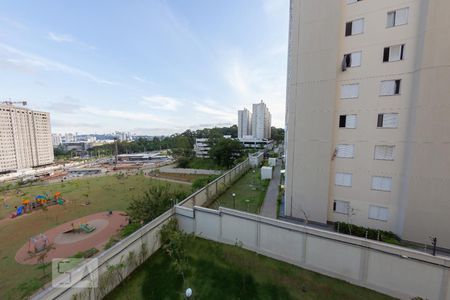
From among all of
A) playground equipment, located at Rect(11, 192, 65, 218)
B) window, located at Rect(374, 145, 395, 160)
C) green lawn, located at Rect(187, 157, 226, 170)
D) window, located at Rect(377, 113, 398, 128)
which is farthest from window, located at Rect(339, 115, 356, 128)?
playground equipment, located at Rect(11, 192, 65, 218)

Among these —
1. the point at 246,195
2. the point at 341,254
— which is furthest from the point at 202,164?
the point at 341,254

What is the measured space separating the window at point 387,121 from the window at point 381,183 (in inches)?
142

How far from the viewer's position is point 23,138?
6494 centimetres

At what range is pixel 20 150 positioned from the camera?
63469 mm

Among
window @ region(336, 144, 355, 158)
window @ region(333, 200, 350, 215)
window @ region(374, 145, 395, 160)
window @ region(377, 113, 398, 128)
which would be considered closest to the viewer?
window @ region(377, 113, 398, 128)

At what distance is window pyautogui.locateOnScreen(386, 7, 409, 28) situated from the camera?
11.1m

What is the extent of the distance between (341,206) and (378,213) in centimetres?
224

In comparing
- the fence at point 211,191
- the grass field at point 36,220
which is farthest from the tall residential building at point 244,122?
the fence at point 211,191

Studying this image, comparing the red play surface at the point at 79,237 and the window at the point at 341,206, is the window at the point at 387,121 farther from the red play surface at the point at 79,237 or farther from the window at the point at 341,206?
the red play surface at the point at 79,237

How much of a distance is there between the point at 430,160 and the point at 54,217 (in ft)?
115

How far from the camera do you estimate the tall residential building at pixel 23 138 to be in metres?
59.3

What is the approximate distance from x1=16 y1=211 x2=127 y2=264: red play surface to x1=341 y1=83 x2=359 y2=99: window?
2195cm

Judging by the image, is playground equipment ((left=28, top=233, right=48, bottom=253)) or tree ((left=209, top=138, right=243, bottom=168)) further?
tree ((left=209, top=138, right=243, bottom=168))

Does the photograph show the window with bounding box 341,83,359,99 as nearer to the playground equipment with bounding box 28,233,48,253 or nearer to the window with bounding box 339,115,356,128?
the window with bounding box 339,115,356,128
